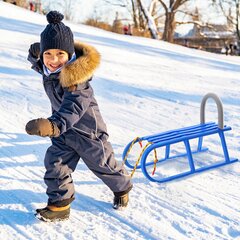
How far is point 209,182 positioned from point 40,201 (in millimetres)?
1352

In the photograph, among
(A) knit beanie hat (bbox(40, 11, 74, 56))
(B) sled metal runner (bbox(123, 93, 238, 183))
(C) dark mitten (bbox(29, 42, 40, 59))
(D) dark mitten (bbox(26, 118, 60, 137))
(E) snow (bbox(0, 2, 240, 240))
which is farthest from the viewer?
(B) sled metal runner (bbox(123, 93, 238, 183))

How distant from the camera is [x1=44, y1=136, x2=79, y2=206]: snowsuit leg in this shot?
8.59 feet

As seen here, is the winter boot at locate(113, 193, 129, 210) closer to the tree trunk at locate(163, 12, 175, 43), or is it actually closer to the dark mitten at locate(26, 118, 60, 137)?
the dark mitten at locate(26, 118, 60, 137)

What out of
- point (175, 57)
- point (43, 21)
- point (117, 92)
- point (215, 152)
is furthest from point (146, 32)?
point (215, 152)

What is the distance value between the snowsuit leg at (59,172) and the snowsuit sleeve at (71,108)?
0.21 meters

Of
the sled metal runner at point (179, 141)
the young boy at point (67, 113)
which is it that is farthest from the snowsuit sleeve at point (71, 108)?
the sled metal runner at point (179, 141)

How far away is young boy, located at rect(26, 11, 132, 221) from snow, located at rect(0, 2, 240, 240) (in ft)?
0.77

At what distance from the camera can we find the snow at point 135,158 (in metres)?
2.63

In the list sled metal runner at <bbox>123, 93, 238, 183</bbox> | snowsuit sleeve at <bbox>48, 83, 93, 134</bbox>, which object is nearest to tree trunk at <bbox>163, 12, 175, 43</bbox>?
sled metal runner at <bbox>123, 93, 238, 183</bbox>

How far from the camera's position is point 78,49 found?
2711 mm

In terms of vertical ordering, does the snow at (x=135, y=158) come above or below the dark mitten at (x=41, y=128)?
below

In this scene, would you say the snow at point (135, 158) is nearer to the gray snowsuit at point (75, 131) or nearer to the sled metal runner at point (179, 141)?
the sled metal runner at point (179, 141)

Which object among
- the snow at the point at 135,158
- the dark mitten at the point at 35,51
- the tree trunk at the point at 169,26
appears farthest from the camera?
the tree trunk at the point at 169,26

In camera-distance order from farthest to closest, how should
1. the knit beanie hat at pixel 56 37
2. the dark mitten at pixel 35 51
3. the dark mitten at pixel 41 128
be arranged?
1. the dark mitten at pixel 35 51
2. the knit beanie hat at pixel 56 37
3. the dark mitten at pixel 41 128
